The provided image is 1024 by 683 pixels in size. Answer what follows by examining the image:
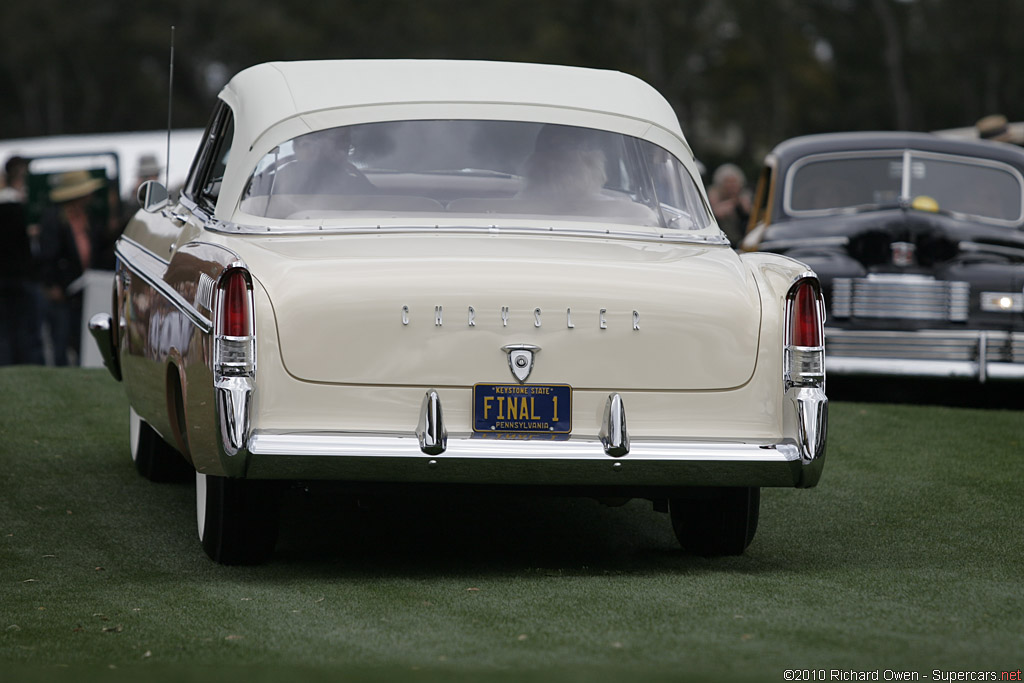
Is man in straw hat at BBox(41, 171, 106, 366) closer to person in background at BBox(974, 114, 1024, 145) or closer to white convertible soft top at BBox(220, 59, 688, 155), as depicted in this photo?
white convertible soft top at BBox(220, 59, 688, 155)

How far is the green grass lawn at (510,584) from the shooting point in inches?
163

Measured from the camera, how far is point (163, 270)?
621 centimetres

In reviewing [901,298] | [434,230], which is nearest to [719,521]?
[434,230]

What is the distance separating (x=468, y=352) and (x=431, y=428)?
27cm

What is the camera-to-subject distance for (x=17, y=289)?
13.5 metres

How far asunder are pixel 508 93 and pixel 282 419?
1958 millimetres

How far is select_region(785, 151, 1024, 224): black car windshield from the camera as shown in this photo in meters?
11.6

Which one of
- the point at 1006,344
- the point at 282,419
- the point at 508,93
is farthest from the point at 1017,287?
the point at 282,419

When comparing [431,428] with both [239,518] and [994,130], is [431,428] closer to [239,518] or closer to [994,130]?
[239,518]

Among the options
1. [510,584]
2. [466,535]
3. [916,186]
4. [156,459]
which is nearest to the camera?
[510,584]

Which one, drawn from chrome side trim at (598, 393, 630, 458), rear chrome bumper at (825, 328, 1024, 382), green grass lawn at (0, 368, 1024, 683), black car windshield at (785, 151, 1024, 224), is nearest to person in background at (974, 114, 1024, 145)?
black car windshield at (785, 151, 1024, 224)

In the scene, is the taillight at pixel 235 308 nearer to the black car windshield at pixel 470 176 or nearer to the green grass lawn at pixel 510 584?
the green grass lawn at pixel 510 584

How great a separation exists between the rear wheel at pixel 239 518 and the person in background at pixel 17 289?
27.0 ft

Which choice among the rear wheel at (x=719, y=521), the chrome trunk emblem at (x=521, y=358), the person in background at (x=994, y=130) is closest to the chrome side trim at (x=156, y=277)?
the chrome trunk emblem at (x=521, y=358)
